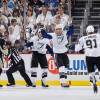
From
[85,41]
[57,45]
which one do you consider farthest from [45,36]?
[85,41]

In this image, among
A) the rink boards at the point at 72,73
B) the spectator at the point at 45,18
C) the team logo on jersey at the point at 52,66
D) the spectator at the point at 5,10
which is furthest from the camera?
the spectator at the point at 5,10

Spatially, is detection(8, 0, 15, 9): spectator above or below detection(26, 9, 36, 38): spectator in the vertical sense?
above

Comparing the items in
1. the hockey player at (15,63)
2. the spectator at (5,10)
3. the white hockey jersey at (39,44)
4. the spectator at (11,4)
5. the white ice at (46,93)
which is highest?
the spectator at (11,4)

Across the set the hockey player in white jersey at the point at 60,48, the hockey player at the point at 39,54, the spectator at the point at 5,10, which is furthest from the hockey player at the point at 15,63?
the spectator at the point at 5,10

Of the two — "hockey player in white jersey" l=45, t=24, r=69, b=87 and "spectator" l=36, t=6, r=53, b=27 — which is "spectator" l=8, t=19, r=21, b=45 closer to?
"spectator" l=36, t=6, r=53, b=27

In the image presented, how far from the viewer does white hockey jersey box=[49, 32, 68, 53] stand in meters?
15.0

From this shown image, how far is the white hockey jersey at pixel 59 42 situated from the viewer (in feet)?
49.1

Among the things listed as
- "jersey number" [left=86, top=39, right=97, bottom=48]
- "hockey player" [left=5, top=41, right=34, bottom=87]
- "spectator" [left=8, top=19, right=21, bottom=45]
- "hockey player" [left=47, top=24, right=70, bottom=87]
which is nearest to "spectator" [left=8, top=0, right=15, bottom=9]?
"spectator" [left=8, top=19, right=21, bottom=45]

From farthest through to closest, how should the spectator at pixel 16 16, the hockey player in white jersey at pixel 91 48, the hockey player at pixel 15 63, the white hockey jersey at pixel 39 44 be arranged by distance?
the spectator at pixel 16 16 → the hockey player at pixel 15 63 → the white hockey jersey at pixel 39 44 → the hockey player in white jersey at pixel 91 48

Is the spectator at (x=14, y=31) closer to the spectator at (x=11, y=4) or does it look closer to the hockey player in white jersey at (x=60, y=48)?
the spectator at (x=11, y=4)

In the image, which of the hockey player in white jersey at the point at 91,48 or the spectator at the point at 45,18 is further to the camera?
the spectator at the point at 45,18

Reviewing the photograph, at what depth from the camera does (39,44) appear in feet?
49.6

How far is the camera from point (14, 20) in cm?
1709

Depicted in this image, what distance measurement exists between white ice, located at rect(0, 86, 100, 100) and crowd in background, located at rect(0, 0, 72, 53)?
2053 millimetres
